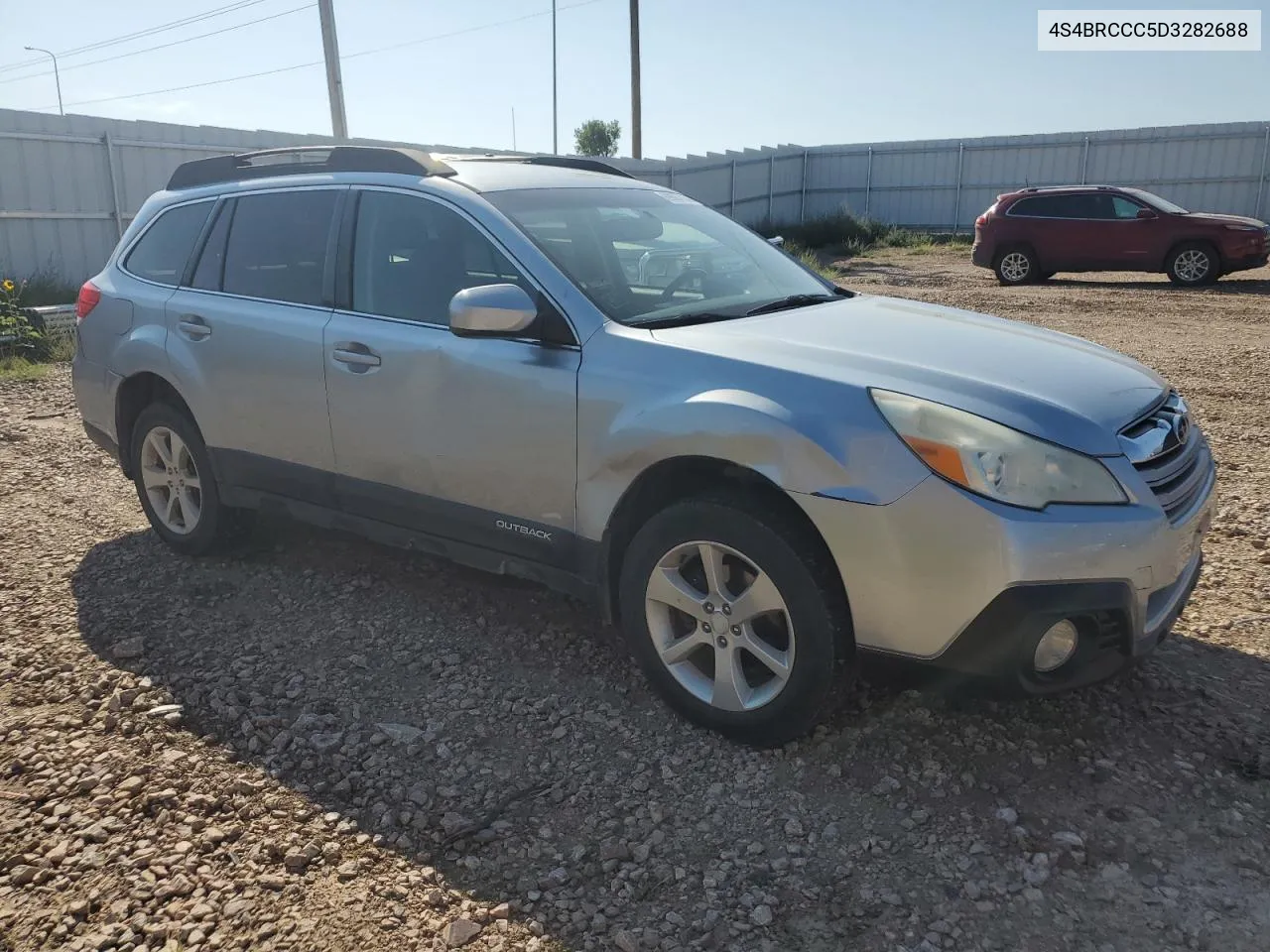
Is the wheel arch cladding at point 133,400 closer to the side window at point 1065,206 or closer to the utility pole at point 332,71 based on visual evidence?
the utility pole at point 332,71

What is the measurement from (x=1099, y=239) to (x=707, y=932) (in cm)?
1707

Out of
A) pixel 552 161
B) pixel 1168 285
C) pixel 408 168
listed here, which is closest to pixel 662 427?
pixel 408 168

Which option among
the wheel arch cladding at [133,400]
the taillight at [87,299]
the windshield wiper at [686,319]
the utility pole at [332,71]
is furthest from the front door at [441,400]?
the utility pole at [332,71]

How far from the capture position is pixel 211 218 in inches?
186

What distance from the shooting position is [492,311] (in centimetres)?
328

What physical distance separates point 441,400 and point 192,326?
159 centimetres

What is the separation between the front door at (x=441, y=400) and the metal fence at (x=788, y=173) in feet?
36.5


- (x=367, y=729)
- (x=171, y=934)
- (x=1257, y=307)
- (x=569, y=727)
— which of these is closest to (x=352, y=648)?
(x=367, y=729)

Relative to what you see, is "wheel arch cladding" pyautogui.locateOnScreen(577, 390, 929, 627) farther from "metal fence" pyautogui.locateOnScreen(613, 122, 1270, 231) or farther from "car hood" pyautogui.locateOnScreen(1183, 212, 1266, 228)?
"metal fence" pyautogui.locateOnScreen(613, 122, 1270, 231)

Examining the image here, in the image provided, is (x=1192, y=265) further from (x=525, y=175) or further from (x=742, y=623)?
(x=742, y=623)

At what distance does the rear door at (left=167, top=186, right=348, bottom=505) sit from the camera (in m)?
4.12

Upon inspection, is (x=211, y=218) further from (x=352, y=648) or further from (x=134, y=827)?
(x=134, y=827)

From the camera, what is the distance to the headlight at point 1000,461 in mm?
2650

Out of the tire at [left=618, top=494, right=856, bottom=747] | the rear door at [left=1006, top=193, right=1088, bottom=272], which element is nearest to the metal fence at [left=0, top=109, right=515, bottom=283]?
the tire at [left=618, top=494, right=856, bottom=747]
